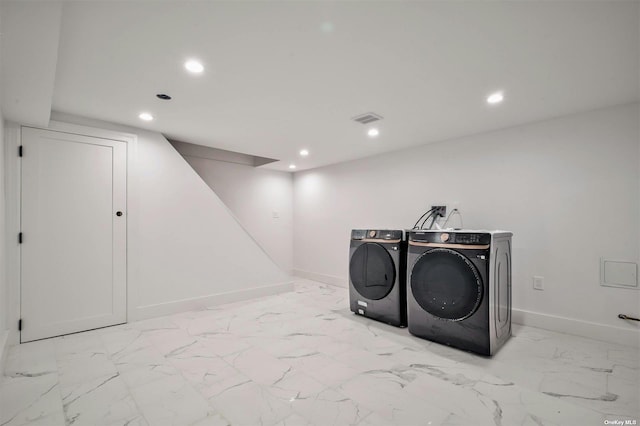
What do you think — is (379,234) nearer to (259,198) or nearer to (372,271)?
(372,271)

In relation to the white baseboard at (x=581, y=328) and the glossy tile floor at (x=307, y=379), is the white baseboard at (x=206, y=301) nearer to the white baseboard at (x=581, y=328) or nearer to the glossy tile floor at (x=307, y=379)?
the glossy tile floor at (x=307, y=379)

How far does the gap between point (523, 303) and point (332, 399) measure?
2.36 m


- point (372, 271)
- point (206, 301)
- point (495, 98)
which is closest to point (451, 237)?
point (372, 271)

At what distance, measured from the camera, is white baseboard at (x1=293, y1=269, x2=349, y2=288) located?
4730mm

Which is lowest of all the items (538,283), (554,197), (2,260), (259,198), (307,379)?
(307,379)

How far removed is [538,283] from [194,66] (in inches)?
137

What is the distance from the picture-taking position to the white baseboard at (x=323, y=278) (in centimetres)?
473

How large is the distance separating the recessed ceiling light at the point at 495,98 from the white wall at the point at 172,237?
9.96ft

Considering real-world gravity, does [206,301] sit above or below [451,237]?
below

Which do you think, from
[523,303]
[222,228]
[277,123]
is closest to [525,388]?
[523,303]

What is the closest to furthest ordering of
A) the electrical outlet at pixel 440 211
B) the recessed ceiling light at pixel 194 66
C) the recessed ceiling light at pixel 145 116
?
the recessed ceiling light at pixel 194 66 < the recessed ceiling light at pixel 145 116 < the electrical outlet at pixel 440 211

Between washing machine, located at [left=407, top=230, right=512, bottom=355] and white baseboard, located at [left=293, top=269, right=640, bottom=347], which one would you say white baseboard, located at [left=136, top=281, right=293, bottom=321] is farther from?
white baseboard, located at [left=293, top=269, right=640, bottom=347]

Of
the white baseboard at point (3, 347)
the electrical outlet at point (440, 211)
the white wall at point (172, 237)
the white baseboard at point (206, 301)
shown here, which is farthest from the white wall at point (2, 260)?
the electrical outlet at point (440, 211)

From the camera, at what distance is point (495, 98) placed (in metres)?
2.40
